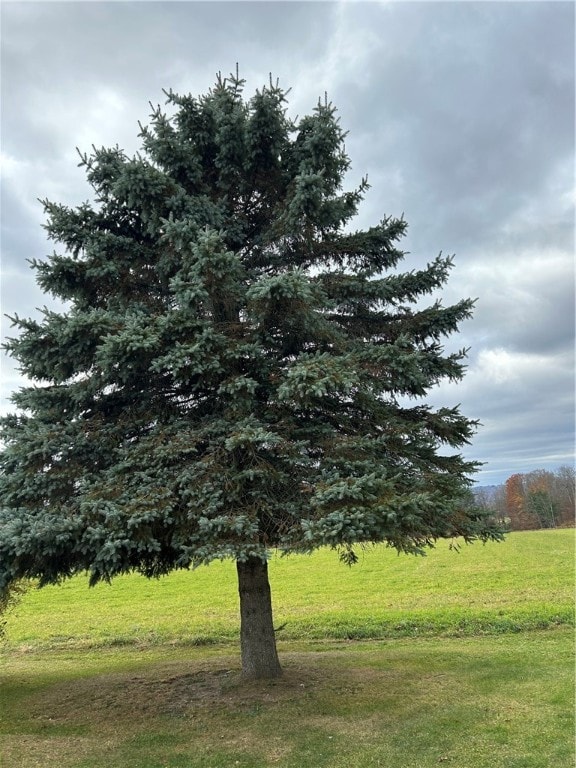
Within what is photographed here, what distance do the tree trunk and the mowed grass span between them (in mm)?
651

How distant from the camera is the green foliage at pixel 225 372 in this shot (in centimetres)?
603

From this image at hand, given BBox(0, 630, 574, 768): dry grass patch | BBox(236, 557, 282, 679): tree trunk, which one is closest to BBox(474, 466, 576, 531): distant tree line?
BBox(0, 630, 574, 768): dry grass patch

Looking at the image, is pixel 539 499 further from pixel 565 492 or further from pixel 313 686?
pixel 313 686

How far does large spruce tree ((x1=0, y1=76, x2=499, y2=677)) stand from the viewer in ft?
19.8

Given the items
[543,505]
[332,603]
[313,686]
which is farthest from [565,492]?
[313,686]

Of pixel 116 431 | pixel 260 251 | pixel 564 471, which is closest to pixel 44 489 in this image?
pixel 116 431

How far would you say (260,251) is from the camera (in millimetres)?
8703

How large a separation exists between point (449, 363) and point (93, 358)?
547 cm

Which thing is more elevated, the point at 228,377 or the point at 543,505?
the point at 228,377

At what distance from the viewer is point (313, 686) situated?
25.8 ft

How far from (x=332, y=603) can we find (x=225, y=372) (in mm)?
12841

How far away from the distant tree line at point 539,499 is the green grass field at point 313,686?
52.0 m

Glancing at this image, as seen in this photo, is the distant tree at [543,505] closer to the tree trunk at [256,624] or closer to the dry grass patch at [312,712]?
the dry grass patch at [312,712]

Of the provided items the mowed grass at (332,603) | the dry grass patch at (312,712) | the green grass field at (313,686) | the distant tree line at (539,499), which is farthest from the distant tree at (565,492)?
the dry grass patch at (312,712)
